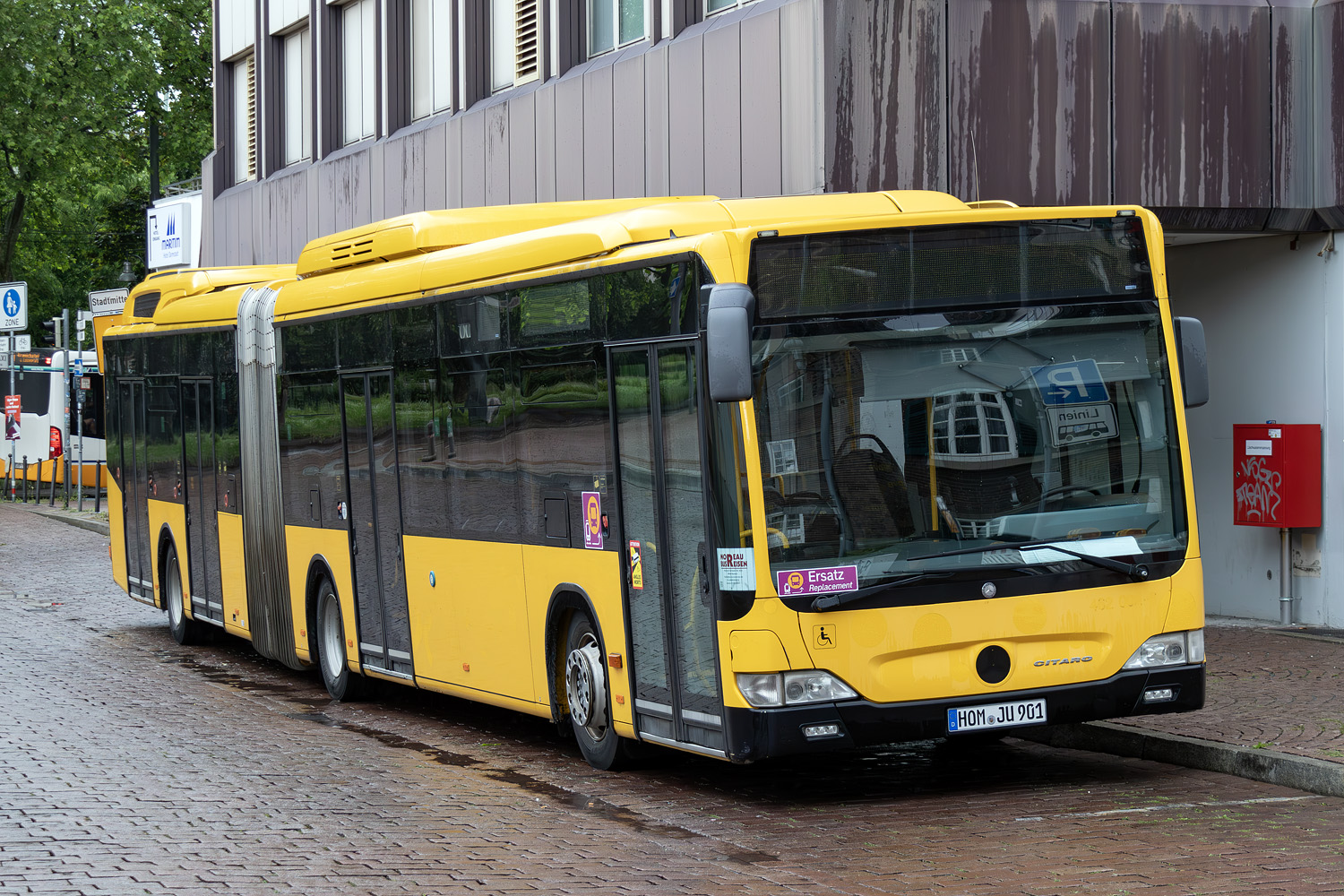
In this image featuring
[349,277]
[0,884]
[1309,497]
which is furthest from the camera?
[1309,497]

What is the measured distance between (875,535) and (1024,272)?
1.46m

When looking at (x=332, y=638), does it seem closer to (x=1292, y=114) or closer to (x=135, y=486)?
(x=135, y=486)

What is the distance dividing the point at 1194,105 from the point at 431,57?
1166 centimetres

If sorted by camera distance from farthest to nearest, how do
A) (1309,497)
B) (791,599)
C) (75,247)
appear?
(75,247) < (1309,497) < (791,599)

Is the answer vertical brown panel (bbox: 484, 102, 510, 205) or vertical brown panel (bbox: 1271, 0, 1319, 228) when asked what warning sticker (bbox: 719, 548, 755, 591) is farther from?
vertical brown panel (bbox: 484, 102, 510, 205)

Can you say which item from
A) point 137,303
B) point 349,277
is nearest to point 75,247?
point 137,303

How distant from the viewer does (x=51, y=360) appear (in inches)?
1911

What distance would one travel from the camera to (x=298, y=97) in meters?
29.3

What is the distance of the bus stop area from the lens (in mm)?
9188

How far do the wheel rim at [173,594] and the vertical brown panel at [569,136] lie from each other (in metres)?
5.45

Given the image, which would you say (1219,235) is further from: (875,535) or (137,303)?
(137,303)

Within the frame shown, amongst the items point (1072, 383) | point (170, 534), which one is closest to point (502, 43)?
point (170, 534)

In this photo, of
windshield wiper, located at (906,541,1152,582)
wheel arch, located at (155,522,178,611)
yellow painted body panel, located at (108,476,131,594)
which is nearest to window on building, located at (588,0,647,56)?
wheel arch, located at (155,522,178,611)

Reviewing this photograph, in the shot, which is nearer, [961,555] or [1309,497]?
[961,555]
